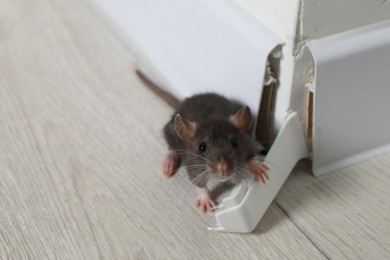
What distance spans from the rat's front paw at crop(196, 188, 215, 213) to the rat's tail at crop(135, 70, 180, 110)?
1.00ft

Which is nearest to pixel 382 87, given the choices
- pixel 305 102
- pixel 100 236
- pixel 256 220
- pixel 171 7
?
pixel 305 102

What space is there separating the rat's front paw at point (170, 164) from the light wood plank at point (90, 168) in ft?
0.07

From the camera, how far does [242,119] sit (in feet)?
3.22

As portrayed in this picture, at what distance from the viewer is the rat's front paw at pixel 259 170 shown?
956mm

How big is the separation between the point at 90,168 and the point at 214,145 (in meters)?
0.33

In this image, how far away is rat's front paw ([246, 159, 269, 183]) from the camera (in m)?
0.96

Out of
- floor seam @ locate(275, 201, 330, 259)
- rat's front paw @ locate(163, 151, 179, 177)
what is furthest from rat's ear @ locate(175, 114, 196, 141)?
floor seam @ locate(275, 201, 330, 259)

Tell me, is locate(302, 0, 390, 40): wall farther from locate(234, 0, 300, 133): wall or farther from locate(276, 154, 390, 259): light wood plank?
locate(276, 154, 390, 259): light wood plank

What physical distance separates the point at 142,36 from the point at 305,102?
64 cm

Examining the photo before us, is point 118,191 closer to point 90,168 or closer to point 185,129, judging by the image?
point 90,168

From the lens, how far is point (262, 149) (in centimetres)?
110

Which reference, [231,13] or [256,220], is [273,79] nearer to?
[231,13]

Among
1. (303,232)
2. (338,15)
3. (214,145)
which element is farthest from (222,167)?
(338,15)

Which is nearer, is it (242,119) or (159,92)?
(242,119)
